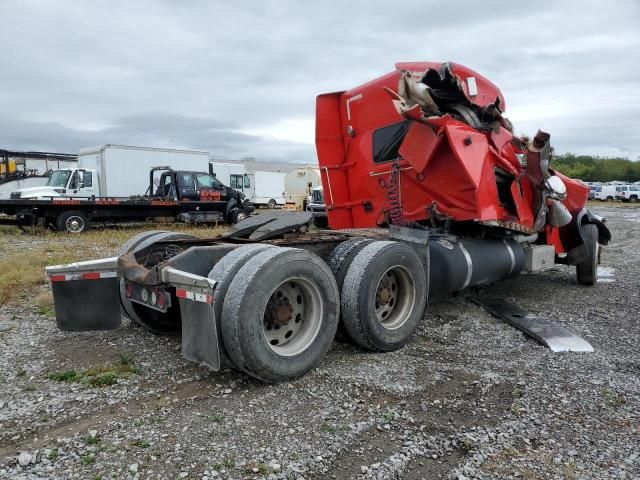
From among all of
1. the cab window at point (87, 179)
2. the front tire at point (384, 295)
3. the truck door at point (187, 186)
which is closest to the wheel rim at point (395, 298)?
the front tire at point (384, 295)

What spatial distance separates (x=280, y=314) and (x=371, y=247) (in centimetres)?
110

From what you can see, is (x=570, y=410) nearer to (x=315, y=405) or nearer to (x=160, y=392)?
(x=315, y=405)

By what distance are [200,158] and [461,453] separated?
23.3 meters

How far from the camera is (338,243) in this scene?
15.8ft

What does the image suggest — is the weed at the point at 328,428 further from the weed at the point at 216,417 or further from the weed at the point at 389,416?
the weed at the point at 216,417

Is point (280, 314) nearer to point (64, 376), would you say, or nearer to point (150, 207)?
point (64, 376)

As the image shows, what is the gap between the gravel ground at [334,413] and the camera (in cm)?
275

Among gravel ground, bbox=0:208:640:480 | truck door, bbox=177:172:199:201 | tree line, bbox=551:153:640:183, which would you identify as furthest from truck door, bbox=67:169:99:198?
tree line, bbox=551:153:640:183

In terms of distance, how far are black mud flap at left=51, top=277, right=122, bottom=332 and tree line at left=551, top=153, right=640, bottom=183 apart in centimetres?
8423

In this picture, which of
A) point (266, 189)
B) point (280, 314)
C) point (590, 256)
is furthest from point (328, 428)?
point (266, 189)

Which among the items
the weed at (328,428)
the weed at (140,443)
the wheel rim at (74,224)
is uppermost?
the wheel rim at (74,224)

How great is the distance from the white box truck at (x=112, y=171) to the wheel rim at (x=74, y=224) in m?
3.71

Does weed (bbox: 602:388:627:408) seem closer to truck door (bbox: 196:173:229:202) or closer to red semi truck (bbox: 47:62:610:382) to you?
red semi truck (bbox: 47:62:610:382)

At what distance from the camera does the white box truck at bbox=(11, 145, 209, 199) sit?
66.5ft
